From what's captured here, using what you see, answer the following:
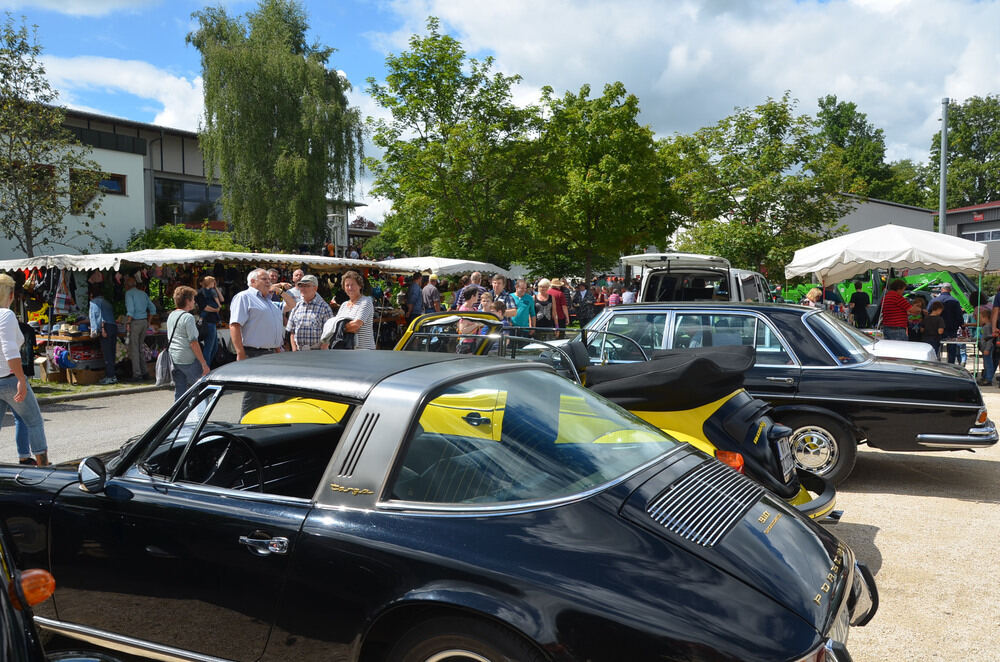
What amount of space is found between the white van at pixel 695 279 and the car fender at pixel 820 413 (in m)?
6.44

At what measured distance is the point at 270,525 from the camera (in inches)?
97.6

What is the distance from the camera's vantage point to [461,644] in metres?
2.10

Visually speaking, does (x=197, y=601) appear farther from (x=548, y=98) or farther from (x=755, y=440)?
(x=548, y=98)

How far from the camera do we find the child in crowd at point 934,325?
1234 centimetres

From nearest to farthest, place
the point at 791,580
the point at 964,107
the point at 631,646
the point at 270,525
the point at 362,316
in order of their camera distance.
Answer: the point at 631,646
the point at 791,580
the point at 270,525
the point at 362,316
the point at 964,107

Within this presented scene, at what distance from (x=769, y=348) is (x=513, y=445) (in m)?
4.52

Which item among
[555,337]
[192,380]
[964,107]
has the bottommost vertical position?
[192,380]

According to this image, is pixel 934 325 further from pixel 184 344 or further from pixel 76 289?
pixel 76 289

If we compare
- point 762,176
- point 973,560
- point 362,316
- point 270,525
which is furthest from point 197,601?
point 762,176

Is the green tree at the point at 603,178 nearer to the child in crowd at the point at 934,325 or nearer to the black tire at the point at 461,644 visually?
the child in crowd at the point at 934,325

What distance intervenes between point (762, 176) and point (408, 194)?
10.5 metres


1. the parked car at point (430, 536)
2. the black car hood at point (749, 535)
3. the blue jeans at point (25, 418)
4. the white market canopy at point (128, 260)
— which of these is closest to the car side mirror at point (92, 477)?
the parked car at point (430, 536)

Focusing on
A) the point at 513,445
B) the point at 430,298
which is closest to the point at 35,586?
the point at 513,445

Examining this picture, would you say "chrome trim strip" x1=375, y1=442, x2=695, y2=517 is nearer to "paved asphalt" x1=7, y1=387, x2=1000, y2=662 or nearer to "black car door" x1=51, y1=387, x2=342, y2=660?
"black car door" x1=51, y1=387, x2=342, y2=660
